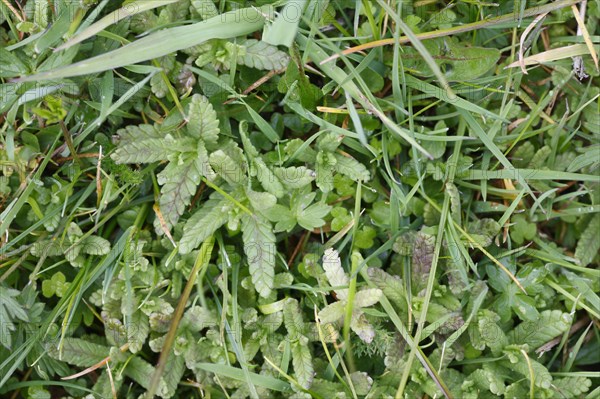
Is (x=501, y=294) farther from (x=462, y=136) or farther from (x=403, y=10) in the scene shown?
(x=403, y=10)

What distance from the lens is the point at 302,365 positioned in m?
2.59

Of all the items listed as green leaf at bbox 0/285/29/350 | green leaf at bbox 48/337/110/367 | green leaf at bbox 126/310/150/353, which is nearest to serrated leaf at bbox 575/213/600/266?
green leaf at bbox 126/310/150/353

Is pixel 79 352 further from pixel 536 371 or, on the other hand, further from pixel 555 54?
pixel 555 54

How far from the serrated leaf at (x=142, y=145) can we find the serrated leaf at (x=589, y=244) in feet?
6.54

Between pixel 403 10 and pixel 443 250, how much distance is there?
44.8 inches

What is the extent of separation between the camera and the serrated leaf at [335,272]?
8.47 ft

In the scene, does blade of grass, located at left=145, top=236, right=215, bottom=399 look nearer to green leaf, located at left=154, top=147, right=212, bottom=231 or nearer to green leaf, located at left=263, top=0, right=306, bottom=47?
green leaf, located at left=154, top=147, right=212, bottom=231

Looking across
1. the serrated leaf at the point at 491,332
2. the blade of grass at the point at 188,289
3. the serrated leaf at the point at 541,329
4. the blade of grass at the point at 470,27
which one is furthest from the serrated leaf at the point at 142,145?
the serrated leaf at the point at 541,329

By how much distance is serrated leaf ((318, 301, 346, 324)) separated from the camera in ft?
8.52

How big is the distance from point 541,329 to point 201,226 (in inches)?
64.8

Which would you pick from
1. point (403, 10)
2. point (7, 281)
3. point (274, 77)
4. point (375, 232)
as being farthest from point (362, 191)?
point (7, 281)

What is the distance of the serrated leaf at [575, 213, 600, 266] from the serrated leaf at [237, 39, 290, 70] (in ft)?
5.47

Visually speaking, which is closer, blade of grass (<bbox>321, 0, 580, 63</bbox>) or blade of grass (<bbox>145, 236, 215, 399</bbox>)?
blade of grass (<bbox>145, 236, 215, 399</bbox>)

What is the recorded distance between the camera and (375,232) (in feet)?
8.98
